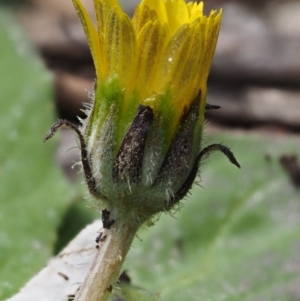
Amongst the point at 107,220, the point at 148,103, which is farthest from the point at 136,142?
the point at 107,220

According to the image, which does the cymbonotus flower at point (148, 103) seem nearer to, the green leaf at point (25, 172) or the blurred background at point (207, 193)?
the blurred background at point (207, 193)

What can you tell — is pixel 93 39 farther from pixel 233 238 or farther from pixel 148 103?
pixel 233 238

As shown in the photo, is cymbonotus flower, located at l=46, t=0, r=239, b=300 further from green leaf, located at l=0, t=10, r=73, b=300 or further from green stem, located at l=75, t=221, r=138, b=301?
green leaf, located at l=0, t=10, r=73, b=300

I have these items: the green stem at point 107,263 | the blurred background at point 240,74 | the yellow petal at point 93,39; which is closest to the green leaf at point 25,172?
the blurred background at point 240,74

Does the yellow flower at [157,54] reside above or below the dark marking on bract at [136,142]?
above

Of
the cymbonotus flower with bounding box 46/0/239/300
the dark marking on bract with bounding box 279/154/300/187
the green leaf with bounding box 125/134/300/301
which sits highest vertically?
the dark marking on bract with bounding box 279/154/300/187

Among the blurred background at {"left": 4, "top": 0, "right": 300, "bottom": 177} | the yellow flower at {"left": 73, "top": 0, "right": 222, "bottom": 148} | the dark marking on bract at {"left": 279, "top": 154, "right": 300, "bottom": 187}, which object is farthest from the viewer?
the blurred background at {"left": 4, "top": 0, "right": 300, "bottom": 177}

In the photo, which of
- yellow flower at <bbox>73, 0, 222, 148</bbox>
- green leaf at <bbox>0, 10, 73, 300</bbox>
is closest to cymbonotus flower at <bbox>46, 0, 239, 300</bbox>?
yellow flower at <bbox>73, 0, 222, 148</bbox>

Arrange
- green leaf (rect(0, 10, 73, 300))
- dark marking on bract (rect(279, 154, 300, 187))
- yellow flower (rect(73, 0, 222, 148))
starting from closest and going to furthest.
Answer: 1. yellow flower (rect(73, 0, 222, 148))
2. green leaf (rect(0, 10, 73, 300))
3. dark marking on bract (rect(279, 154, 300, 187))
